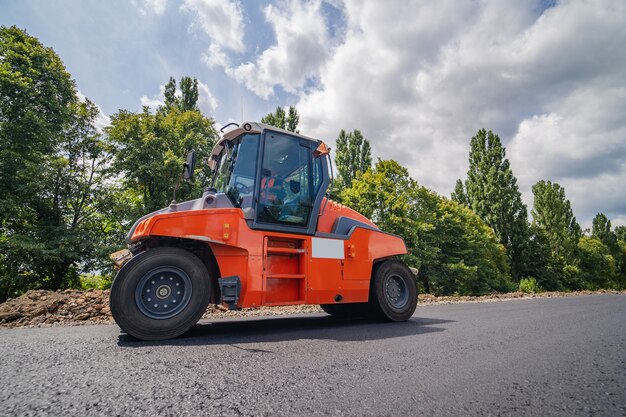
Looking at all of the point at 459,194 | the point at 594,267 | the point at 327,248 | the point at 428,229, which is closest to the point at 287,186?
the point at 327,248

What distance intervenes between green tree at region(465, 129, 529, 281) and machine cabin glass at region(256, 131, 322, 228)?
3441cm

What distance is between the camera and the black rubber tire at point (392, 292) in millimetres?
5363

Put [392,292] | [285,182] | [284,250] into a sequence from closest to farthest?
[284,250], [285,182], [392,292]

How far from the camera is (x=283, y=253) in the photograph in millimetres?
4531

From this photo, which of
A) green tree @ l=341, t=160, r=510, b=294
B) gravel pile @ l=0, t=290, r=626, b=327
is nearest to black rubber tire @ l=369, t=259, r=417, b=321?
gravel pile @ l=0, t=290, r=626, b=327

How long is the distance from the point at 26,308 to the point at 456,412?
736cm

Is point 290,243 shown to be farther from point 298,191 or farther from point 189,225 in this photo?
point 189,225

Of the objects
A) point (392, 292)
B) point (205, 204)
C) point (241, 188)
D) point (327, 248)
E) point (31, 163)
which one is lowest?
point (392, 292)

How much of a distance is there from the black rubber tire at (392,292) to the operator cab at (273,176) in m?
1.60

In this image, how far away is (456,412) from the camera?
5.21 feet

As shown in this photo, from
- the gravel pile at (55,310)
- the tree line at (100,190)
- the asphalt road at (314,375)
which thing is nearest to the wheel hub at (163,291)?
the asphalt road at (314,375)

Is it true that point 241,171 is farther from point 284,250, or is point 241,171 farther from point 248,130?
point 284,250

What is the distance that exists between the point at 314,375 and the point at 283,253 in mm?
2434

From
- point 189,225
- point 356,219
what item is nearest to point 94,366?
point 189,225
